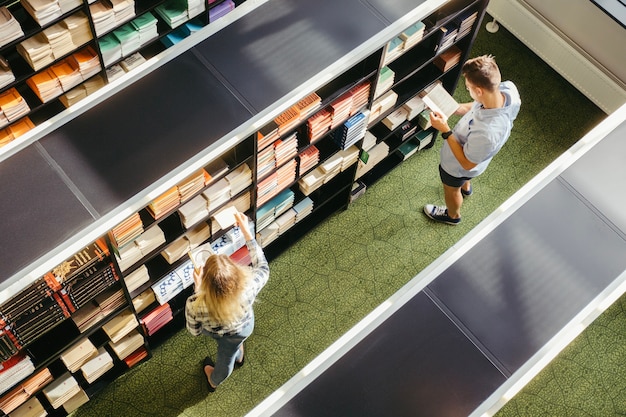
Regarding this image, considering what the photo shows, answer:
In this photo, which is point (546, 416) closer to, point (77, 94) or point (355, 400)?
point (355, 400)

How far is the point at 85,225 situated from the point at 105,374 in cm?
200

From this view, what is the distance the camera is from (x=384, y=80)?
550 centimetres

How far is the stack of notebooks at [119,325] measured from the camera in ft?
16.5

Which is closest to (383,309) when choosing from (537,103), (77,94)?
(77,94)

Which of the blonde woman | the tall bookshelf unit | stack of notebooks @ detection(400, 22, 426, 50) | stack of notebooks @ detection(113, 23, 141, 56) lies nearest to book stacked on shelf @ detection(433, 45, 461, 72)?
the tall bookshelf unit

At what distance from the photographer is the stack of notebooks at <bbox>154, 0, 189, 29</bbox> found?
6.38 m

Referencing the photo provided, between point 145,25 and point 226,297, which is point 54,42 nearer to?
point 145,25

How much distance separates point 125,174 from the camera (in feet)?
13.8

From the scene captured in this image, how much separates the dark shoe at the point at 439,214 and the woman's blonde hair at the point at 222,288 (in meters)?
2.59

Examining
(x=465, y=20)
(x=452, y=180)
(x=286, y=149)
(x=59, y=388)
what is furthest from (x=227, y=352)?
(x=465, y=20)

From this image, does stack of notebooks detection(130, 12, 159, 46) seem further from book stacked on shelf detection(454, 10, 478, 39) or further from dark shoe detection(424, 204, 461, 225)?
dark shoe detection(424, 204, 461, 225)

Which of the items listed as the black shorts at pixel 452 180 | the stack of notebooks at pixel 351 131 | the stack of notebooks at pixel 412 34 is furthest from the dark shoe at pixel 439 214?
the stack of notebooks at pixel 412 34

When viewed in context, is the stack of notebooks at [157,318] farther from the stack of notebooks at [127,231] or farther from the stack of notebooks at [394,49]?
the stack of notebooks at [394,49]

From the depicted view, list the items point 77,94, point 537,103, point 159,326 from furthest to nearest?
point 537,103, point 77,94, point 159,326
